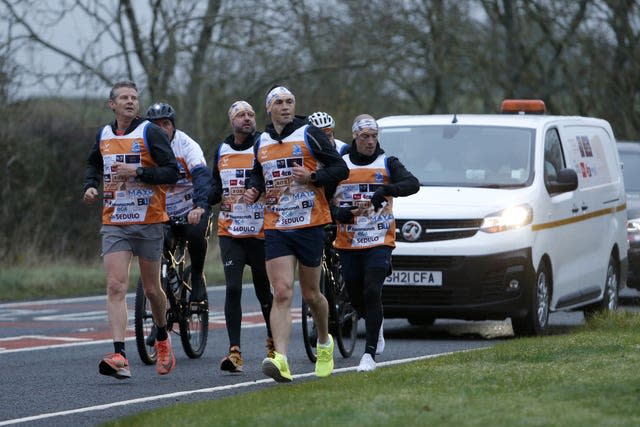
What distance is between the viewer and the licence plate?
13.5m

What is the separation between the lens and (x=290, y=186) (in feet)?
33.3

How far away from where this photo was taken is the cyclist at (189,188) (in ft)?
38.7

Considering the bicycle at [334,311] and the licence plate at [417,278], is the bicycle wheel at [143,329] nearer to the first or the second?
the bicycle at [334,311]

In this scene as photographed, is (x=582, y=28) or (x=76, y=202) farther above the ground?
(x=582, y=28)

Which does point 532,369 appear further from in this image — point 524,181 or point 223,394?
point 524,181

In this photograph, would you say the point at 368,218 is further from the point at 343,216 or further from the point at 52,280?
the point at 52,280

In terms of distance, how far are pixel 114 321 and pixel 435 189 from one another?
168 inches

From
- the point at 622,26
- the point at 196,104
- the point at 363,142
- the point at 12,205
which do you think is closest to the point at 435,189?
the point at 363,142

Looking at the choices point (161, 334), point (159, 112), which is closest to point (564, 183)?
point (159, 112)

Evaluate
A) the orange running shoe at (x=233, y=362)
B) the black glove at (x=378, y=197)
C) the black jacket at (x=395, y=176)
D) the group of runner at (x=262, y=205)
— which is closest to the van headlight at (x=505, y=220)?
the group of runner at (x=262, y=205)

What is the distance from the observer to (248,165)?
11281 millimetres

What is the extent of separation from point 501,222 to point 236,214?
313 cm

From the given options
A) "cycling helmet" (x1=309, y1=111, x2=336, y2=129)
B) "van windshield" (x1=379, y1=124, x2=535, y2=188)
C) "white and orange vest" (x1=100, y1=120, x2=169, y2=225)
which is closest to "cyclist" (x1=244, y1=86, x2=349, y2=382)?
"white and orange vest" (x1=100, y1=120, x2=169, y2=225)

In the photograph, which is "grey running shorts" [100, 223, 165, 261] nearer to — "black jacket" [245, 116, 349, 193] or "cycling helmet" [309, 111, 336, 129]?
"black jacket" [245, 116, 349, 193]
